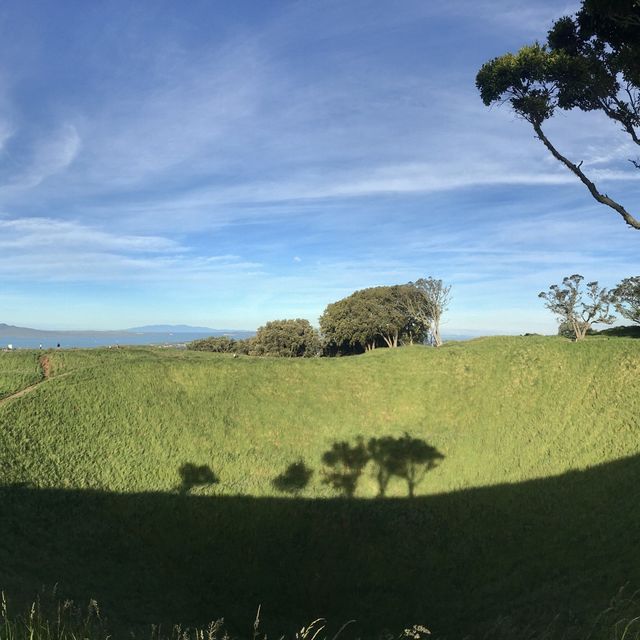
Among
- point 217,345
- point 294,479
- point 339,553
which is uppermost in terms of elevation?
point 217,345

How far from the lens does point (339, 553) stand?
21484 mm

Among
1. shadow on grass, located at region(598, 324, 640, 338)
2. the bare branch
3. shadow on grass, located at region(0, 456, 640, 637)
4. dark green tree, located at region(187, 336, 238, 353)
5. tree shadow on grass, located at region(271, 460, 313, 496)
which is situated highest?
the bare branch

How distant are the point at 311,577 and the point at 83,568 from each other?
9826 mm

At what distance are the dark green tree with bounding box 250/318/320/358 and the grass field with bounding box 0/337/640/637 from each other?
5574 cm

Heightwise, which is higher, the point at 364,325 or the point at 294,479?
the point at 364,325

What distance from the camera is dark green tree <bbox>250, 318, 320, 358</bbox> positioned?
93250 millimetres

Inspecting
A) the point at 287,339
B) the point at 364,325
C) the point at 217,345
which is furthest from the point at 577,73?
the point at 217,345

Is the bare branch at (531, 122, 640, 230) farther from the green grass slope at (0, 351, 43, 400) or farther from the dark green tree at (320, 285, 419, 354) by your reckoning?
the dark green tree at (320, 285, 419, 354)

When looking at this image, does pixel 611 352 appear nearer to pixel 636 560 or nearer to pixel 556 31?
pixel 636 560

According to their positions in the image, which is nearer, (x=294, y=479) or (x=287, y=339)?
(x=294, y=479)

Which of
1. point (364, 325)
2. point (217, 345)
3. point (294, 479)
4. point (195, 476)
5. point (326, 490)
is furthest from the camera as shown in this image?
point (217, 345)

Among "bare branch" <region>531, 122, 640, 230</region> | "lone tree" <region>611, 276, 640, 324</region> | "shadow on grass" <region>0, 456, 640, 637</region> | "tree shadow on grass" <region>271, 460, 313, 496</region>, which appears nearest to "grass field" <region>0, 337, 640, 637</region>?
"shadow on grass" <region>0, 456, 640, 637</region>

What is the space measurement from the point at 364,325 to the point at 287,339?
1846 cm

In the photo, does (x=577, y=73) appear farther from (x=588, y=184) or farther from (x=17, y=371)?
(x=17, y=371)
